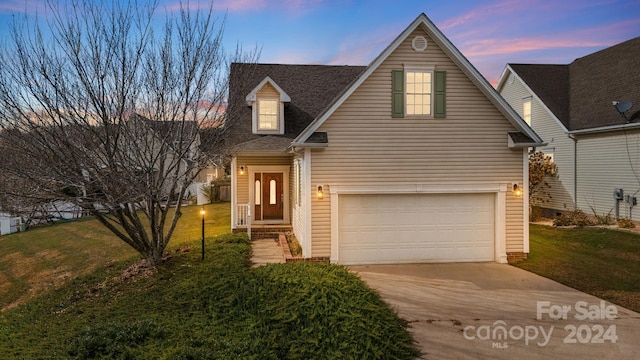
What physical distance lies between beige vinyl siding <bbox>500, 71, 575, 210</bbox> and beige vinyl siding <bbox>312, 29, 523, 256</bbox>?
27.9 ft

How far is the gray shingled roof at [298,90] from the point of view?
1491 centimetres

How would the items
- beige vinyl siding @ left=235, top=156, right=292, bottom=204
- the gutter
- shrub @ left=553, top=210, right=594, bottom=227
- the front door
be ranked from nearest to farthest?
the gutter, beige vinyl siding @ left=235, top=156, right=292, bottom=204, the front door, shrub @ left=553, top=210, right=594, bottom=227

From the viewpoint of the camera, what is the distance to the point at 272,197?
1496cm

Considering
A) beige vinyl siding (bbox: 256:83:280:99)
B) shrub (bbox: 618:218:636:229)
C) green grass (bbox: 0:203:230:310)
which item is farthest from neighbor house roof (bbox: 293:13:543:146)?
shrub (bbox: 618:218:636:229)

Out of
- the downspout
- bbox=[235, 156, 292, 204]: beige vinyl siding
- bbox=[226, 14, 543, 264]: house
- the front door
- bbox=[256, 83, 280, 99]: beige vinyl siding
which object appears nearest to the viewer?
bbox=[226, 14, 543, 264]: house

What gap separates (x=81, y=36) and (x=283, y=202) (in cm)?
847

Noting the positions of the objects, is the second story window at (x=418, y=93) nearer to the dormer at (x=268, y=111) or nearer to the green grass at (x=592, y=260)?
the green grass at (x=592, y=260)

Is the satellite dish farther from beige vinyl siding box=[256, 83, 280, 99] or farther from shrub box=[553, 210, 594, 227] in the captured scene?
beige vinyl siding box=[256, 83, 280, 99]

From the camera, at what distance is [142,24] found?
30.2ft

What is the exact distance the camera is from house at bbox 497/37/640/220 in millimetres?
15148

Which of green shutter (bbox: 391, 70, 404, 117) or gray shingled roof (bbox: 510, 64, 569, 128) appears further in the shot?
gray shingled roof (bbox: 510, 64, 569, 128)

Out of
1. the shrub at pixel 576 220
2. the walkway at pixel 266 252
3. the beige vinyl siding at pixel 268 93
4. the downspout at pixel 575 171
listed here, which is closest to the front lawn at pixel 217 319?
the walkway at pixel 266 252

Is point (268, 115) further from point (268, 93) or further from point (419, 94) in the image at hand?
point (419, 94)

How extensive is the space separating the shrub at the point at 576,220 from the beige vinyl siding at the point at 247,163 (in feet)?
37.6
